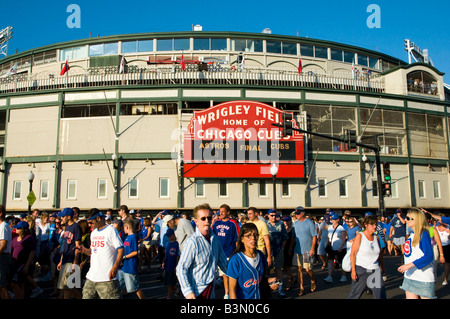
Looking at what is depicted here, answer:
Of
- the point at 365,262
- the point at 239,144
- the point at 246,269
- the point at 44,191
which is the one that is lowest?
the point at 365,262

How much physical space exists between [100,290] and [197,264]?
7.79ft

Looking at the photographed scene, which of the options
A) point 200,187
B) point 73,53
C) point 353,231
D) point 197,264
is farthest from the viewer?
point 73,53

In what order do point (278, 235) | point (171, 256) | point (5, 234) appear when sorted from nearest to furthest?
point (5, 234) → point (171, 256) → point (278, 235)

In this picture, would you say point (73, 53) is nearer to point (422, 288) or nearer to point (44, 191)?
point (44, 191)

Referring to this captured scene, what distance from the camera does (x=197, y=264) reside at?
4.95 m

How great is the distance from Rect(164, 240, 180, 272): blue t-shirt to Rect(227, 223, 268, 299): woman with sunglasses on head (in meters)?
4.40

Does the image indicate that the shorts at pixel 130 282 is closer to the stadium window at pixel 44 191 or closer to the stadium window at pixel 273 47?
the stadium window at pixel 44 191

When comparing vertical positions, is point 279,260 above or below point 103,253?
below

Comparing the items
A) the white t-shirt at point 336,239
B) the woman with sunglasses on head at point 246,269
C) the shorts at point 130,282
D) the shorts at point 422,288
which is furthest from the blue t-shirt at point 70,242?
the white t-shirt at point 336,239

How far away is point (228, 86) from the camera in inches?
1150

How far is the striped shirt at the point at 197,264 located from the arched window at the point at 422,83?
33.6 meters

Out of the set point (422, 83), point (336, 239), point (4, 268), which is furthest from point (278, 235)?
point (422, 83)

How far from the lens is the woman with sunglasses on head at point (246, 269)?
15.3ft
